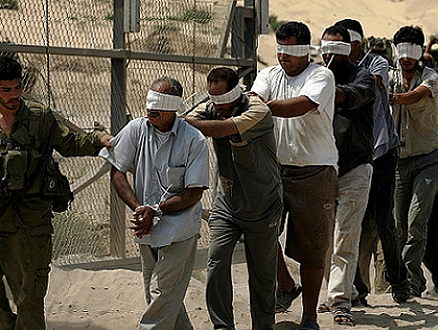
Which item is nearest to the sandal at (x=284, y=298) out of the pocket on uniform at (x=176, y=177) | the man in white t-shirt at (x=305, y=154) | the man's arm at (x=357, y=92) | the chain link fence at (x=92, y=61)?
the man in white t-shirt at (x=305, y=154)

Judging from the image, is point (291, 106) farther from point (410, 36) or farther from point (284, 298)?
point (410, 36)

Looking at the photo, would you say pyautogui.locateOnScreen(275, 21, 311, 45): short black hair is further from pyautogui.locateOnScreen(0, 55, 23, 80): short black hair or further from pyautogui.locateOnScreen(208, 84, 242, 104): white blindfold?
pyautogui.locateOnScreen(0, 55, 23, 80): short black hair

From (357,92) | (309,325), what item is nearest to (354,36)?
(357,92)

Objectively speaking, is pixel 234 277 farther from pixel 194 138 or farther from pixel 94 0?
pixel 194 138

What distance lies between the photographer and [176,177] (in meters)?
5.54

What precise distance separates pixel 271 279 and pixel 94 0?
3132mm

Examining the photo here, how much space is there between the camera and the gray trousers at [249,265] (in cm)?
610

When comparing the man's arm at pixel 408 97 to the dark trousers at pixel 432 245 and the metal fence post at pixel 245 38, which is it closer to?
the dark trousers at pixel 432 245

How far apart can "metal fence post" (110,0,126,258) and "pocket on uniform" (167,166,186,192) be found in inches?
107

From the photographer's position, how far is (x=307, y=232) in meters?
6.57

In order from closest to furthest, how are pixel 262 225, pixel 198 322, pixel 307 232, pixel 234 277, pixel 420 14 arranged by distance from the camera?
pixel 262 225
pixel 307 232
pixel 198 322
pixel 234 277
pixel 420 14

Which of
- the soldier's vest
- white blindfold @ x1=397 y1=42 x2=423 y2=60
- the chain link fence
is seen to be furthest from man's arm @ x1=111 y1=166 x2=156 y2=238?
white blindfold @ x1=397 y1=42 x2=423 y2=60

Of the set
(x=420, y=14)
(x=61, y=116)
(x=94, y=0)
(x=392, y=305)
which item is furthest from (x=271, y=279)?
(x=420, y=14)

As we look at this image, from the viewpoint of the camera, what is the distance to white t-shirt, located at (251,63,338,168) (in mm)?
6395
